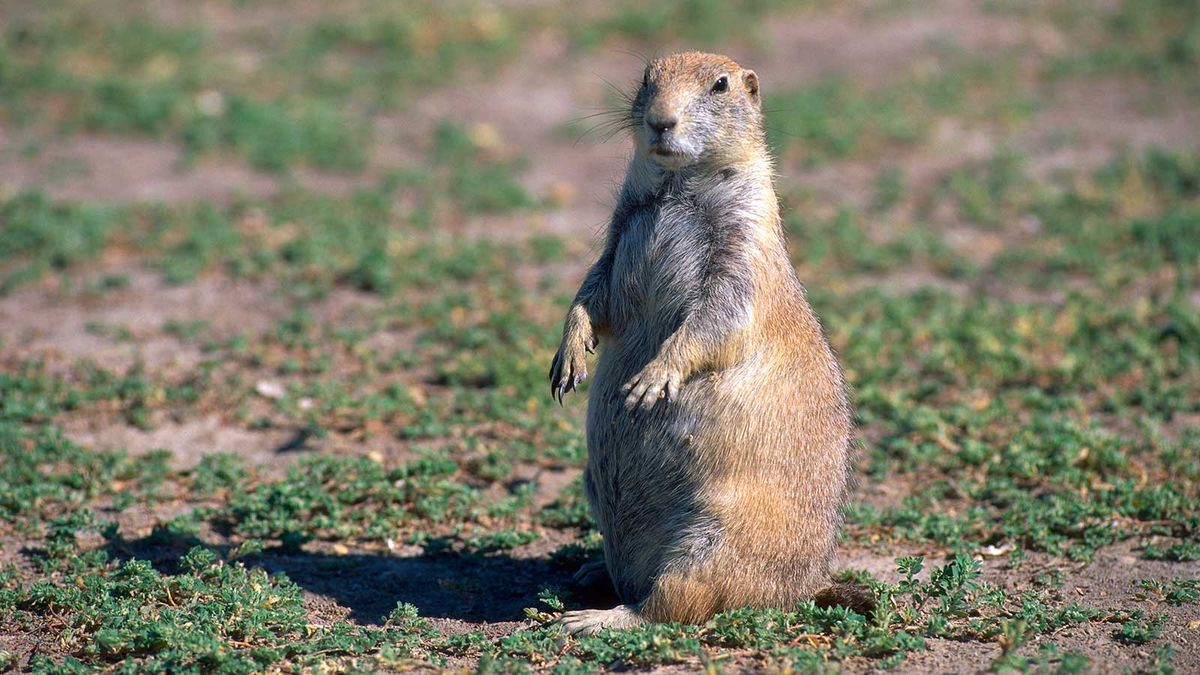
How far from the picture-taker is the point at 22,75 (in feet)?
38.3

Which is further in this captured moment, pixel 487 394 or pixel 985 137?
pixel 985 137

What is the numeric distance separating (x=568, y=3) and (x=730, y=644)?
35.1 feet

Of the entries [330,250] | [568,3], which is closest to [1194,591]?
[330,250]

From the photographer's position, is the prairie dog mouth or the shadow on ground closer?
the prairie dog mouth

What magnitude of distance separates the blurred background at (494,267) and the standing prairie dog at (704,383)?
677mm

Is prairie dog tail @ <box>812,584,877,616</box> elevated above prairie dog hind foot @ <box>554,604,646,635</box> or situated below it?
above

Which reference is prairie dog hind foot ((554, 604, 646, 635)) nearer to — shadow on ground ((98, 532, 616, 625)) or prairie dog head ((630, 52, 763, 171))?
shadow on ground ((98, 532, 616, 625))

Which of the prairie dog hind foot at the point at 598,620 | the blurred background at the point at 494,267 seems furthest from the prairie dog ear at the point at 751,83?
the prairie dog hind foot at the point at 598,620

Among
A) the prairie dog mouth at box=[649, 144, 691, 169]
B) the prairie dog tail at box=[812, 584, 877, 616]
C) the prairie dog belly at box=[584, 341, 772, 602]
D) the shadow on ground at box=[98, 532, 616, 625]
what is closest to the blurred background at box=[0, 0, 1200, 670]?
the shadow on ground at box=[98, 532, 616, 625]

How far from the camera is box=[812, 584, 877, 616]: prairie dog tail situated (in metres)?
4.64

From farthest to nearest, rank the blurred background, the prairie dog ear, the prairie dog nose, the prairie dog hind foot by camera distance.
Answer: the blurred background, the prairie dog ear, the prairie dog nose, the prairie dog hind foot

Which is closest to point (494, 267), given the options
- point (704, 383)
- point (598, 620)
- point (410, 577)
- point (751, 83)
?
point (410, 577)

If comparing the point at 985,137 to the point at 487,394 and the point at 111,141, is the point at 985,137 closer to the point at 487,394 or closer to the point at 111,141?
the point at 487,394

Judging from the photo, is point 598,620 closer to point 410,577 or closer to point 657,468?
point 657,468
